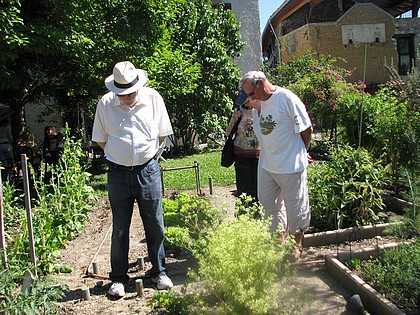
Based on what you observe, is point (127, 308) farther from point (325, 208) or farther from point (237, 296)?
point (325, 208)

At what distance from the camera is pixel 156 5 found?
8.98 m

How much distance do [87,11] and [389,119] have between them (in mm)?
5327

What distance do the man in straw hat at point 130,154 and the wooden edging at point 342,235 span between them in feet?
5.39

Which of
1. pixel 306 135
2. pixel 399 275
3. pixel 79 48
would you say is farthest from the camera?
pixel 79 48

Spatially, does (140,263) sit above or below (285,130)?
below

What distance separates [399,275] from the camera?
329cm

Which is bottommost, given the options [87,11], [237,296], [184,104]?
[237,296]

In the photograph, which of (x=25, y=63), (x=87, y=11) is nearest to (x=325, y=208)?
(x=87, y=11)

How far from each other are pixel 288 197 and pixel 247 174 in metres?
0.91

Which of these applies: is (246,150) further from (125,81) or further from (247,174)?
(125,81)

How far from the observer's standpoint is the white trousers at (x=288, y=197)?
12.9ft

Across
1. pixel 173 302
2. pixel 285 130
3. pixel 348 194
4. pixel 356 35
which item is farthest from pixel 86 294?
pixel 356 35

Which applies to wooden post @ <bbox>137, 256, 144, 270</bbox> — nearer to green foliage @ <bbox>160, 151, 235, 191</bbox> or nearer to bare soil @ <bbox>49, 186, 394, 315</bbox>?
bare soil @ <bbox>49, 186, 394, 315</bbox>

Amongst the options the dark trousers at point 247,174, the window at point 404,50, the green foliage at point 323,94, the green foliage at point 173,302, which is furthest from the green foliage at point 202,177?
the window at point 404,50
